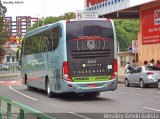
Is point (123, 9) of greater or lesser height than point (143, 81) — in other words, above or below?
above

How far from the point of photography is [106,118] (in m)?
13.0

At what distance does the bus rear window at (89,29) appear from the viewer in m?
19.7

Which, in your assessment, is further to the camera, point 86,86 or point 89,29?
point 89,29

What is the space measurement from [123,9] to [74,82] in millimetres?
20735

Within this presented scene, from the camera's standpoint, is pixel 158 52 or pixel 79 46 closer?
pixel 79 46

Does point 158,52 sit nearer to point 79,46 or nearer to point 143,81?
point 143,81

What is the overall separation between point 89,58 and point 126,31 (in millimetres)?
96097

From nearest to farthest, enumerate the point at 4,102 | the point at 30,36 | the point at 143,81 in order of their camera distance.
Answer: the point at 4,102, the point at 30,36, the point at 143,81

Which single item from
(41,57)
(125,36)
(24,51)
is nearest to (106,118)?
(41,57)

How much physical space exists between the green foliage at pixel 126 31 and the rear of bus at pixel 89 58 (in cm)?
9168

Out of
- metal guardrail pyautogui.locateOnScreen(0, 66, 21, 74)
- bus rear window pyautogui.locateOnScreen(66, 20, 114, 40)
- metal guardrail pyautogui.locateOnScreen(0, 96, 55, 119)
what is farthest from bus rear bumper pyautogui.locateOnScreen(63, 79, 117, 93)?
metal guardrail pyautogui.locateOnScreen(0, 66, 21, 74)

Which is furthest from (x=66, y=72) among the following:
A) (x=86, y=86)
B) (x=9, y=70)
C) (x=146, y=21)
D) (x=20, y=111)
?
(x=9, y=70)

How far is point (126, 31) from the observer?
115m

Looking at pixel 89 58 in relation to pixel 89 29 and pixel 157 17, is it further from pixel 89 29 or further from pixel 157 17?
pixel 157 17
